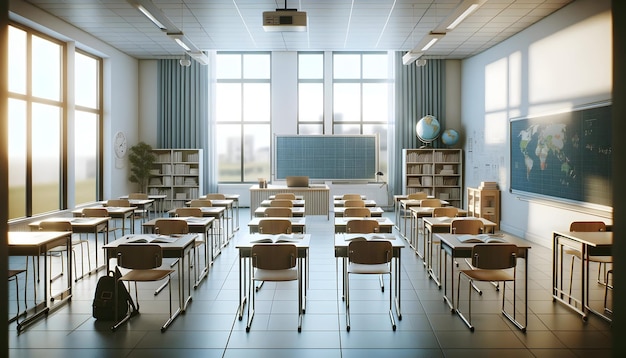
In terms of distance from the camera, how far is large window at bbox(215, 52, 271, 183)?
42.2ft

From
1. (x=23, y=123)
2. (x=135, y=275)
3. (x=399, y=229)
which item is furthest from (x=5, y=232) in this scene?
(x=399, y=229)

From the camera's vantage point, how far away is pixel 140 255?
4.03m

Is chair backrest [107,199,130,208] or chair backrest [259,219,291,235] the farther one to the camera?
chair backrest [107,199,130,208]

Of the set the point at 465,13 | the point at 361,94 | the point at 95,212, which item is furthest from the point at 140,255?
the point at 361,94

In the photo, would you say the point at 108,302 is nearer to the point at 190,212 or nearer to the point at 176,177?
the point at 190,212

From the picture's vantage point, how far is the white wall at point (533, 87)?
6652mm

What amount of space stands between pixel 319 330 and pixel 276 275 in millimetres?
636

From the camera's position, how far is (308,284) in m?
5.46

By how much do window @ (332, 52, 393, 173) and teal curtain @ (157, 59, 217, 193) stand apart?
12.0 feet

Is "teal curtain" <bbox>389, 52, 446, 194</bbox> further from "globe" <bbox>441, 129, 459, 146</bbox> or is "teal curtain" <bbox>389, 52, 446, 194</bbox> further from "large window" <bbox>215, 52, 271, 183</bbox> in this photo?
"large window" <bbox>215, 52, 271, 183</bbox>

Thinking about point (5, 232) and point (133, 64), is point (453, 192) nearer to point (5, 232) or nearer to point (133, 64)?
point (133, 64)

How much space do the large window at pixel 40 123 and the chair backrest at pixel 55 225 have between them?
7.46 ft

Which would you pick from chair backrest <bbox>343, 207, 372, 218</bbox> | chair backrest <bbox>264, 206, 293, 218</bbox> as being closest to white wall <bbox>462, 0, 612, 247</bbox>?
chair backrest <bbox>343, 207, 372, 218</bbox>

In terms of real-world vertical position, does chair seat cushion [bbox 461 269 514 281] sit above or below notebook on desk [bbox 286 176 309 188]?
below
